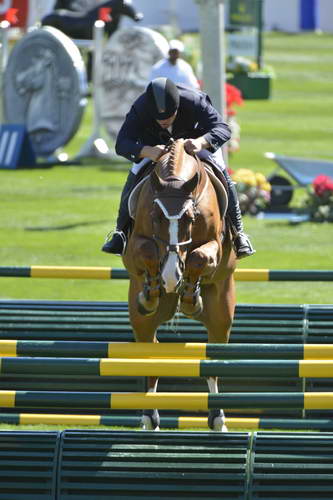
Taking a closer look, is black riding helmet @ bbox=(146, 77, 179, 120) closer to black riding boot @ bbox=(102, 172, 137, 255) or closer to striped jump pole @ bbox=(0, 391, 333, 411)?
black riding boot @ bbox=(102, 172, 137, 255)

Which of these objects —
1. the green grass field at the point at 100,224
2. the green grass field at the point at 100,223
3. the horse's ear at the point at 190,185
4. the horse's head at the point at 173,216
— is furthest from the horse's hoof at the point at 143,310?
the green grass field at the point at 100,223

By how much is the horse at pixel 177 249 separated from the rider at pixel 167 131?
84 millimetres

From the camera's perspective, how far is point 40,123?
76.0ft

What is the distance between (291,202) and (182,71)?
2.94 m

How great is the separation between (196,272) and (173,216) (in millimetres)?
353

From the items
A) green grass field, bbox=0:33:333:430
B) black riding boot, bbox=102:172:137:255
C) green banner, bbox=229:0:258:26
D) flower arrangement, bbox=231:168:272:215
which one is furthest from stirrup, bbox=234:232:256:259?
green banner, bbox=229:0:258:26

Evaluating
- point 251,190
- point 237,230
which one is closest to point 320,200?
point 251,190

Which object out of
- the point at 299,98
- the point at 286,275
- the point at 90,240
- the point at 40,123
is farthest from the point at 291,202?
the point at 299,98

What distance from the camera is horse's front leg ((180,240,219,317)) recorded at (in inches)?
280

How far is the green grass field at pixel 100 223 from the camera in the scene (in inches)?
545

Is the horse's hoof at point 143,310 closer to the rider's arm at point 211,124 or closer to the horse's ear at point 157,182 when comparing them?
the horse's ear at point 157,182

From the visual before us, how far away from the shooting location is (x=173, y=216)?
276 inches

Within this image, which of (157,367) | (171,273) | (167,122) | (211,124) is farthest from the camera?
(211,124)

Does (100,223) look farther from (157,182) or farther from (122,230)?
(157,182)
